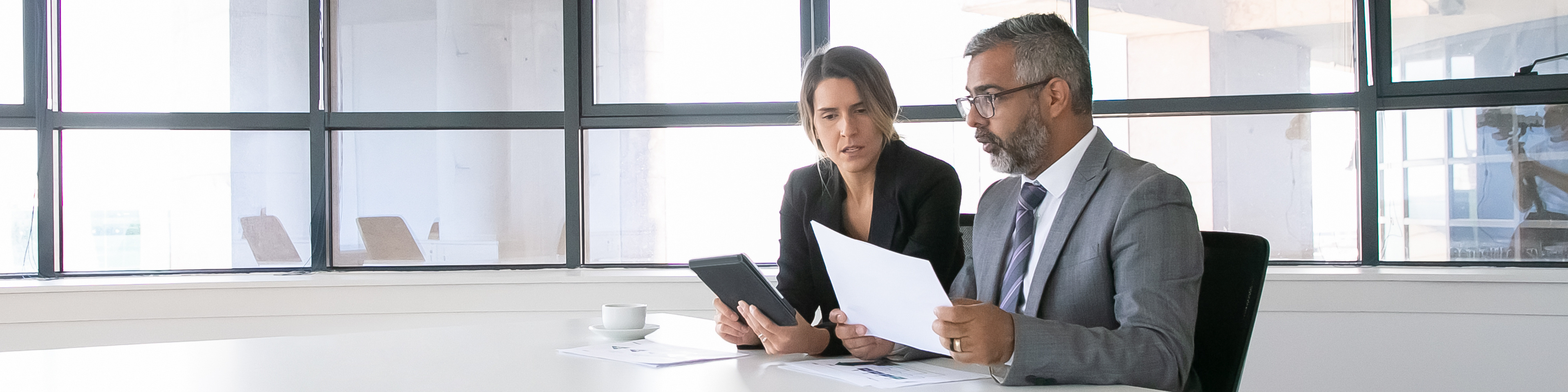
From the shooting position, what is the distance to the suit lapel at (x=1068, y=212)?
4.69 ft

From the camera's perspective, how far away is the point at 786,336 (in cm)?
146

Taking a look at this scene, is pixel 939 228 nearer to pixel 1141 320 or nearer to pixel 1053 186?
pixel 1053 186

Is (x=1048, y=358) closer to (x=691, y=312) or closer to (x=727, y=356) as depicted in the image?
(x=727, y=356)

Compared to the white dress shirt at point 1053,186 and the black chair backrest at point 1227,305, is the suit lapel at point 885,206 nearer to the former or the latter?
the white dress shirt at point 1053,186

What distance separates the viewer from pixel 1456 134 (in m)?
3.17

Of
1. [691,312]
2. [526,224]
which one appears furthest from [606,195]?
[691,312]

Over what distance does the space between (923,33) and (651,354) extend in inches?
91.8

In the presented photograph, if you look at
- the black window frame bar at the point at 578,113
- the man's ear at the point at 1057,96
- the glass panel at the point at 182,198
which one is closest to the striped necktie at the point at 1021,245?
the man's ear at the point at 1057,96

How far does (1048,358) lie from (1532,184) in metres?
2.91

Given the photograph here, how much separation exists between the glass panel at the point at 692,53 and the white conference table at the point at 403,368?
1.92 metres

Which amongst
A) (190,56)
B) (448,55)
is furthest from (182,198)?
(448,55)

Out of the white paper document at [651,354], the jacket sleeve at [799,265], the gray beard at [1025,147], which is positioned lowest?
the white paper document at [651,354]

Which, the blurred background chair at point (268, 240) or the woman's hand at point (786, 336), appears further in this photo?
the blurred background chair at point (268, 240)

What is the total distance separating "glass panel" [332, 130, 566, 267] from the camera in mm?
3518
